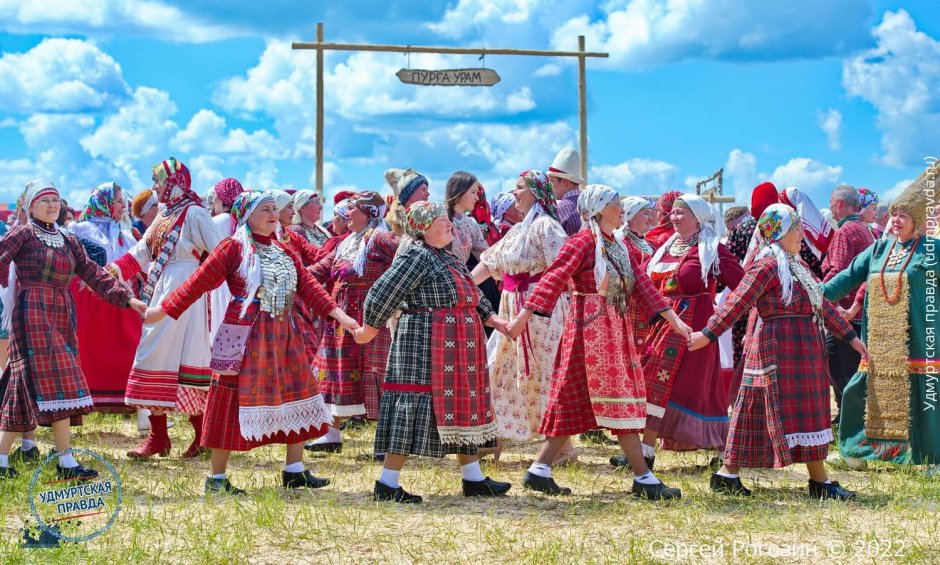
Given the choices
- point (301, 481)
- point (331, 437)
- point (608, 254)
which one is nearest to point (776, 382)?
point (608, 254)

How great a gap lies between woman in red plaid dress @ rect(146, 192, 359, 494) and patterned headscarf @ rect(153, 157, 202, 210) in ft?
4.33

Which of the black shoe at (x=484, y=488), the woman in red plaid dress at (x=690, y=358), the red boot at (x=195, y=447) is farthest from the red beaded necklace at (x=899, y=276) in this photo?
the red boot at (x=195, y=447)

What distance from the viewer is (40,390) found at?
6.01 m

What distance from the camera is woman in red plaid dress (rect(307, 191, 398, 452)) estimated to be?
7.16 metres

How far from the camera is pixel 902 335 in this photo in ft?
22.0

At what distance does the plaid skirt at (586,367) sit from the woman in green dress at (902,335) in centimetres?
189

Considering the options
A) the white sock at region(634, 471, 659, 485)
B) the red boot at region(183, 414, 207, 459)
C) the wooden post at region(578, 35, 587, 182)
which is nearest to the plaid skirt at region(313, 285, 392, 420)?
the red boot at region(183, 414, 207, 459)

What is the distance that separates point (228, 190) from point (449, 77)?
34.8 ft

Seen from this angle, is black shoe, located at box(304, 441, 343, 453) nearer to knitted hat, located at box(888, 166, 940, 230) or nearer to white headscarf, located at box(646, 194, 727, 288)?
white headscarf, located at box(646, 194, 727, 288)

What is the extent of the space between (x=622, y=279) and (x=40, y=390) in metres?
3.42

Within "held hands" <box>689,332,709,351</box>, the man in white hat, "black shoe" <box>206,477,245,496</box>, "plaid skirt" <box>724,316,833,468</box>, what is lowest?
"black shoe" <box>206,477,245,496</box>

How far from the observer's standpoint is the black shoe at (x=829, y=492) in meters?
5.73

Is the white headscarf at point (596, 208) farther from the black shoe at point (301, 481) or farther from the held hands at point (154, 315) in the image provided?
the held hands at point (154, 315)

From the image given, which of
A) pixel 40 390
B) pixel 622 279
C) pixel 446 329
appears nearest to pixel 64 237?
pixel 40 390
